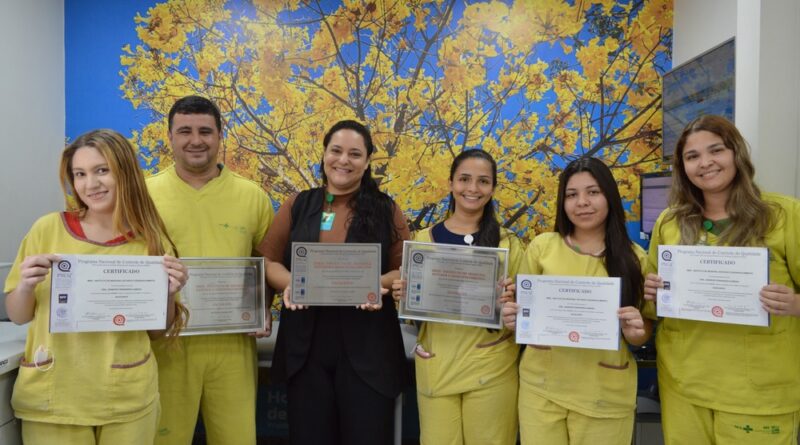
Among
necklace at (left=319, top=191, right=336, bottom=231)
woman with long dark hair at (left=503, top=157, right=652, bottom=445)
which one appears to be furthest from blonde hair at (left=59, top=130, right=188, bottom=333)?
woman with long dark hair at (left=503, top=157, right=652, bottom=445)

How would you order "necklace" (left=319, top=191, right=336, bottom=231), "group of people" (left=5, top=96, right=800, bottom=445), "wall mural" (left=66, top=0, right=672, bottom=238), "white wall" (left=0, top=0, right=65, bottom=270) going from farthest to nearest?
"wall mural" (left=66, top=0, right=672, bottom=238), "white wall" (left=0, top=0, right=65, bottom=270), "necklace" (left=319, top=191, right=336, bottom=231), "group of people" (left=5, top=96, right=800, bottom=445)

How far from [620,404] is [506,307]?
520 mm

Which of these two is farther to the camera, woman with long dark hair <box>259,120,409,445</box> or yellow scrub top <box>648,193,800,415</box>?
woman with long dark hair <box>259,120,409,445</box>

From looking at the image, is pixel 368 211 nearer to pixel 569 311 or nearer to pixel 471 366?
pixel 471 366

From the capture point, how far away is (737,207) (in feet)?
5.62

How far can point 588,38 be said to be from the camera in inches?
128

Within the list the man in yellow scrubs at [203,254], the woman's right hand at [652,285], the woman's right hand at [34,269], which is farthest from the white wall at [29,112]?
the woman's right hand at [652,285]

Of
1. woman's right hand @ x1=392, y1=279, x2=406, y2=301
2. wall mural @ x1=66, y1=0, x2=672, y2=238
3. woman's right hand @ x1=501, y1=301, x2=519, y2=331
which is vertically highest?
wall mural @ x1=66, y1=0, x2=672, y2=238

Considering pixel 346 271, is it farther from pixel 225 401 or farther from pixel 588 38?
pixel 588 38

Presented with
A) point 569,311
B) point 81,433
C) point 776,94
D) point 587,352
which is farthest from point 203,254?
point 776,94

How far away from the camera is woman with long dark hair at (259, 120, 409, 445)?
1.98 metres

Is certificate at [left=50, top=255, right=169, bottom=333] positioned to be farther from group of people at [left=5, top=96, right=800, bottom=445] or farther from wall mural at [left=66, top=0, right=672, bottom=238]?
wall mural at [left=66, top=0, right=672, bottom=238]

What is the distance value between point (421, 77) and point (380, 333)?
1.92 m

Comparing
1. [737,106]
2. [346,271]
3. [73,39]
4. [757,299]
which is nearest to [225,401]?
[346,271]
